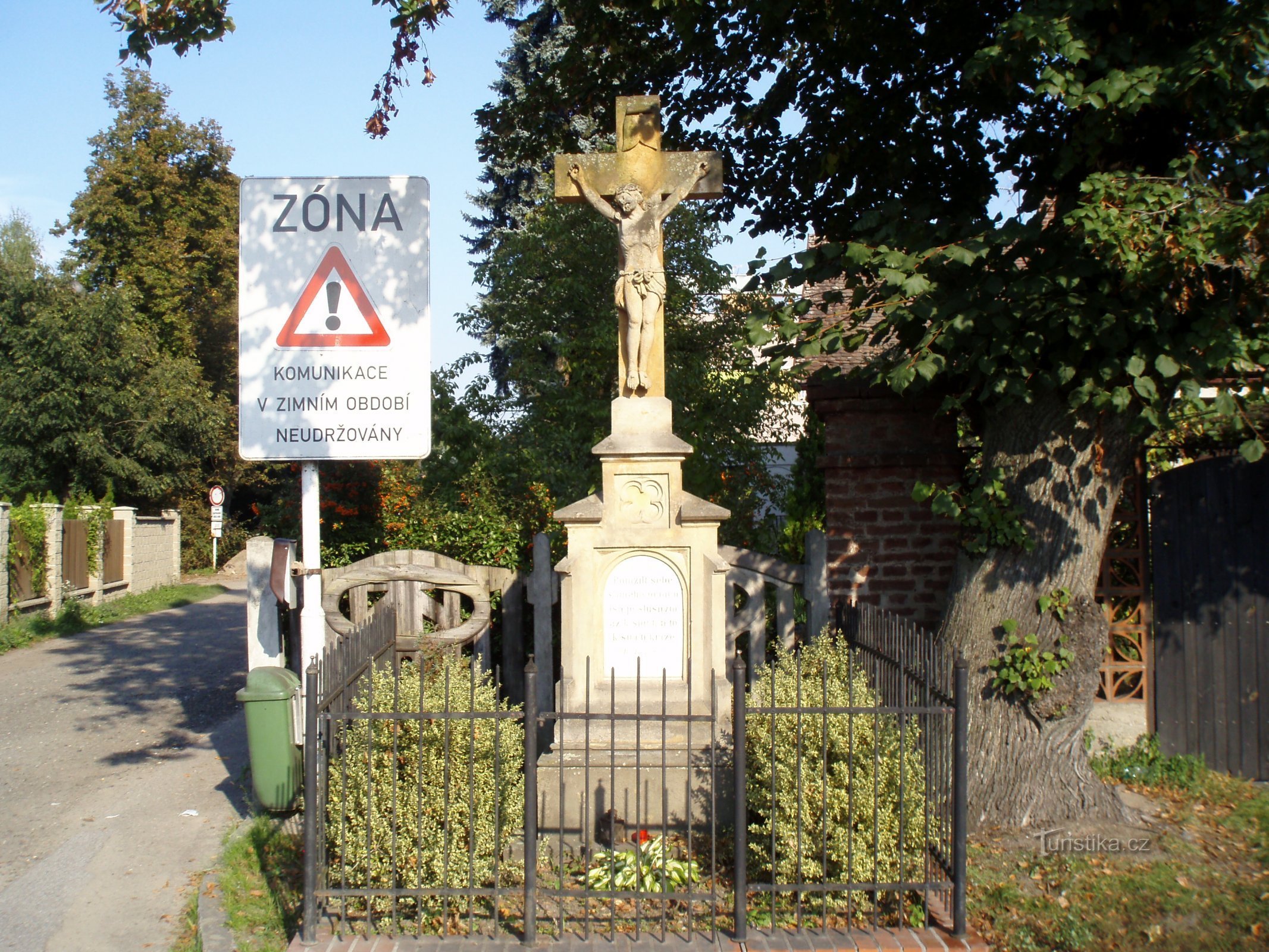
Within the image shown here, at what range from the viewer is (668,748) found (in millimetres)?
5426

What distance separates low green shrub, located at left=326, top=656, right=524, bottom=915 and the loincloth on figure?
2.40 m

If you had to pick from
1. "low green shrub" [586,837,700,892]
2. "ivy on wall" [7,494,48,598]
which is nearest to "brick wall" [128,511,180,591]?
"ivy on wall" [7,494,48,598]

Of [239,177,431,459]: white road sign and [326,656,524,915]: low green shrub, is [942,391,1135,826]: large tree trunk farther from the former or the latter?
[239,177,431,459]: white road sign

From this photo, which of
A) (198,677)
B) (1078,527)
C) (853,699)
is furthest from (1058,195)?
(198,677)

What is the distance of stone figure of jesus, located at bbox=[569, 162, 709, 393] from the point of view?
5.71m

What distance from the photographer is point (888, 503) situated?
6.86 meters

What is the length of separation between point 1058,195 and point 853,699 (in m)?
3.20

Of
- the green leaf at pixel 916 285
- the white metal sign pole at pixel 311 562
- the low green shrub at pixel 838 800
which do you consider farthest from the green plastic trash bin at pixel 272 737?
the green leaf at pixel 916 285

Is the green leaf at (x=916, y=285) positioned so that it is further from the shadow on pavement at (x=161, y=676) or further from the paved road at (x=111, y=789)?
the shadow on pavement at (x=161, y=676)

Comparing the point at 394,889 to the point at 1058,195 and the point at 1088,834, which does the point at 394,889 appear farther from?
the point at 1058,195

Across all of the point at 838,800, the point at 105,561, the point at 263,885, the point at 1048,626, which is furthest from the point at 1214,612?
the point at 105,561

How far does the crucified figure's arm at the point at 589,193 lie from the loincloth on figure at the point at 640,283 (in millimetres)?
414

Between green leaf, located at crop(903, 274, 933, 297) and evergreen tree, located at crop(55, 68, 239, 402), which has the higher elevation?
evergreen tree, located at crop(55, 68, 239, 402)

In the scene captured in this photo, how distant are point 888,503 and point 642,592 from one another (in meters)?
2.15
